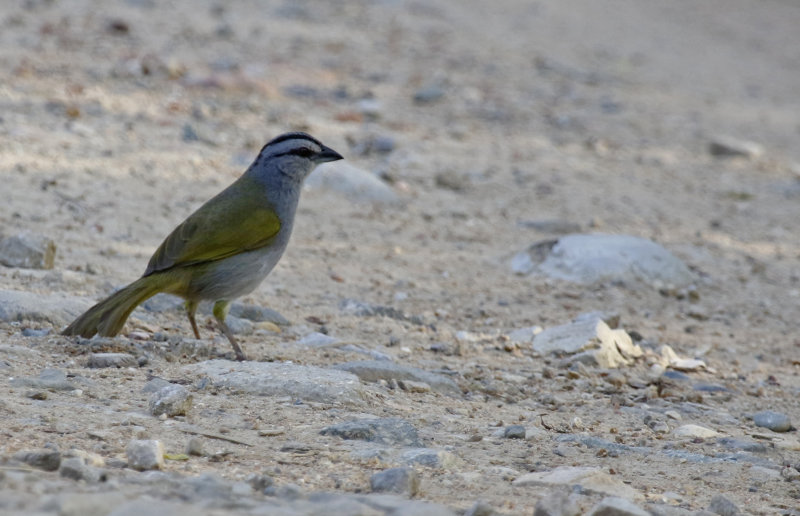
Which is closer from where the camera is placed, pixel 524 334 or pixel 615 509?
pixel 615 509

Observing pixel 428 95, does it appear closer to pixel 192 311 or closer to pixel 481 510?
pixel 192 311

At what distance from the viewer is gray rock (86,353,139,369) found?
16.2 feet

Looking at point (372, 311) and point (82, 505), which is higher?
point (82, 505)

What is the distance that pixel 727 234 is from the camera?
9555 mm

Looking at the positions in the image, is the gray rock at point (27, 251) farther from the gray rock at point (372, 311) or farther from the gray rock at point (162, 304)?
the gray rock at point (372, 311)

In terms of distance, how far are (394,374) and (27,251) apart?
235 centimetres

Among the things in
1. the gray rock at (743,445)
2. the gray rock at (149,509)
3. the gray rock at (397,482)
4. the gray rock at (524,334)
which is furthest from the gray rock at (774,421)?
the gray rock at (149,509)

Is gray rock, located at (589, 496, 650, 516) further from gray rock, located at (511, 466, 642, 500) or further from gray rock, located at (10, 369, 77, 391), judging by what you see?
gray rock, located at (10, 369, 77, 391)

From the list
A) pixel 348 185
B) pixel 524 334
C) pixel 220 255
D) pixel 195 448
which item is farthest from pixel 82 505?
pixel 348 185

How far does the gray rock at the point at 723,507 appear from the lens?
393 cm

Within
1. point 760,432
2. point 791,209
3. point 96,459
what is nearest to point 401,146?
point 791,209

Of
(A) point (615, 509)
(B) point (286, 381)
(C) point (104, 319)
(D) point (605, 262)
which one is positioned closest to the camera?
(A) point (615, 509)

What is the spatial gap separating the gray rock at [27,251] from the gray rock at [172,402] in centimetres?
216

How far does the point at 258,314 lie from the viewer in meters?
6.38
